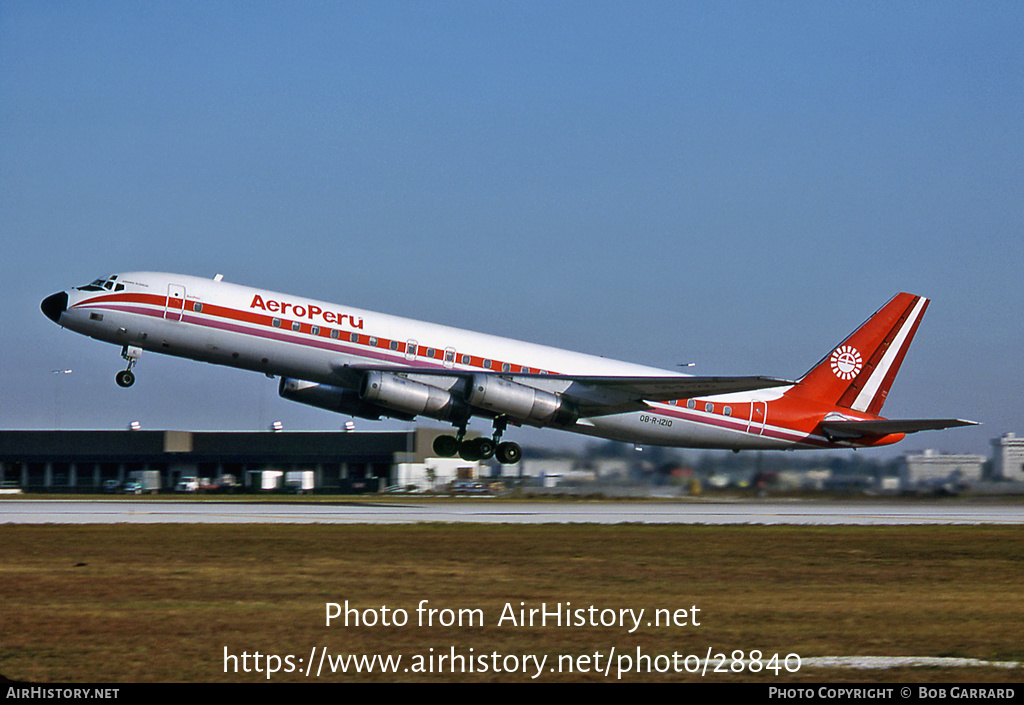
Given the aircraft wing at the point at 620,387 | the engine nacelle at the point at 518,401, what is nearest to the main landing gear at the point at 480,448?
the engine nacelle at the point at 518,401

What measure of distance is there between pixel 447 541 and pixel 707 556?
5775mm

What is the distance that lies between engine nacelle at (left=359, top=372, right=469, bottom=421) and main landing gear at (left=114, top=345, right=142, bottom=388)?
22.5ft

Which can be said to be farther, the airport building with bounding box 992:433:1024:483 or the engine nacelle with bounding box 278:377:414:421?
Answer: the airport building with bounding box 992:433:1024:483

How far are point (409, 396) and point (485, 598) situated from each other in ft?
64.3

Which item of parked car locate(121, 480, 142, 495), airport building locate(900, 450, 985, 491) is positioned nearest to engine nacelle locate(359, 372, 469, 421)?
airport building locate(900, 450, 985, 491)

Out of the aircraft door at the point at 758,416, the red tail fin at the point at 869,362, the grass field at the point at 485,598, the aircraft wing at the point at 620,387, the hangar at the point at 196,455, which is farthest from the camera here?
the hangar at the point at 196,455

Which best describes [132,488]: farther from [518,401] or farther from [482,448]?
[518,401]

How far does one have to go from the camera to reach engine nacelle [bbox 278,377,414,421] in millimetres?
38031

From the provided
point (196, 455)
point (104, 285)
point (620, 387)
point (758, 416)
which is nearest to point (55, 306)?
point (104, 285)

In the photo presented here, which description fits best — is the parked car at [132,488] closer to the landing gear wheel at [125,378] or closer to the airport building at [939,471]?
the landing gear wheel at [125,378]

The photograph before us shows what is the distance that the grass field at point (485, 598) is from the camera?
11336 millimetres

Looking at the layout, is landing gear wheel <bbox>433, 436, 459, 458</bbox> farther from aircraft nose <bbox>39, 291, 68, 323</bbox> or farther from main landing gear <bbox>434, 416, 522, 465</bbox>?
aircraft nose <bbox>39, 291, 68, 323</bbox>

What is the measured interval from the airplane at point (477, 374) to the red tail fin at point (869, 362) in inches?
2.2
